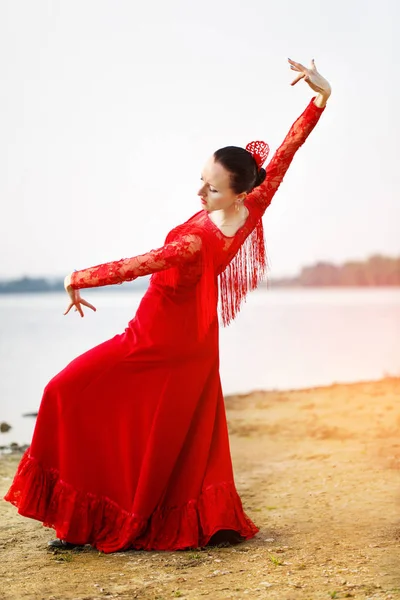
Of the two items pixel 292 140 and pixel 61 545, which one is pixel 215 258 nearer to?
pixel 292 140

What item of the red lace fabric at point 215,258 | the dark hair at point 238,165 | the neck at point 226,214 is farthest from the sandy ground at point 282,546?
the dark hair at point 238,165

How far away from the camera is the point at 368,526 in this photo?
3.50m

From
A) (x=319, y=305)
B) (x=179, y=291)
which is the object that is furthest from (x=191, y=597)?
(x=319, y=305)

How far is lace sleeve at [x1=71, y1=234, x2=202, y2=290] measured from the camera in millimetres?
2947

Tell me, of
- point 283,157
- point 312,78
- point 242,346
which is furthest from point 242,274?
point 242,346

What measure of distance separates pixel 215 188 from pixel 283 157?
0.39m

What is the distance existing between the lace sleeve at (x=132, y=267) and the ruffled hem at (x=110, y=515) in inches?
26.6

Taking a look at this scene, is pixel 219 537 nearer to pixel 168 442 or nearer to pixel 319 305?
pixel 168 442

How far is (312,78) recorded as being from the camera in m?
3.19

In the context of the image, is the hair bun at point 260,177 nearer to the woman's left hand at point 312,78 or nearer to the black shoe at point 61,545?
the woman's left hand at point 312,78

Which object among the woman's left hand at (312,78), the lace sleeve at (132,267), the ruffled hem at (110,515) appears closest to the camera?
the lace sleeve at (132,267)

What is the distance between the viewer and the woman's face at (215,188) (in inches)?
120

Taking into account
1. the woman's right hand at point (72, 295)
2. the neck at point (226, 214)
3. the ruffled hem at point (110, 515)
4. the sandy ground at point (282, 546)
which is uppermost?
the neck at point (226, 214)

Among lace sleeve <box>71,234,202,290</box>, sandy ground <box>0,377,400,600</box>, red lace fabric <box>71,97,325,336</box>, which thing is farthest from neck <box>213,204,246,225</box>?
sandy ground <box>0,377,400,600</box>
